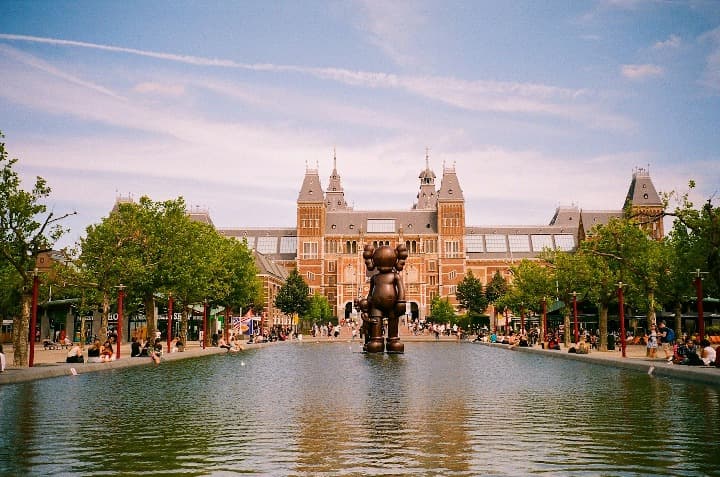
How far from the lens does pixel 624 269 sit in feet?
155

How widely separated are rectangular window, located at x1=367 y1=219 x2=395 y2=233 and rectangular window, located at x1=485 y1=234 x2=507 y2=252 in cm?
2061

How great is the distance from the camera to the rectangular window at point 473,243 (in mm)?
154875

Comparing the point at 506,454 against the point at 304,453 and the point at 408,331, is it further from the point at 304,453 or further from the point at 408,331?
the point at 408,331

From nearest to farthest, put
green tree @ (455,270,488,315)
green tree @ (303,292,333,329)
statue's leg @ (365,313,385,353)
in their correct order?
1. statue's leg @ (365,313,385,353)
2. green tree @ (303,292,333,329)
3. green tree @ (455,270,488,315)

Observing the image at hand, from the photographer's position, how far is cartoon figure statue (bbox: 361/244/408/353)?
36156 mm

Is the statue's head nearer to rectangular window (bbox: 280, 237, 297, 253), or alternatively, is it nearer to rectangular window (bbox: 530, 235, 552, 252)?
rectangular window (bbox: 280, 237, 297, 253)

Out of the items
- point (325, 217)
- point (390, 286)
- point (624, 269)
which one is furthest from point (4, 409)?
point (325, 217)

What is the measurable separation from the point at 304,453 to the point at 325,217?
143871mm

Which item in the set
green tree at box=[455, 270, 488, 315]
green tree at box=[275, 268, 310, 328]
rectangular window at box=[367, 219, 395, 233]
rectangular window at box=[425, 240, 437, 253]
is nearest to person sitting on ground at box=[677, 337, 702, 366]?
green tree at box=[275, 268, 310, 328]

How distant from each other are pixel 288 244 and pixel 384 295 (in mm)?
125180

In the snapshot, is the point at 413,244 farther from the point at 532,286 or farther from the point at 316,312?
the point at 532,286

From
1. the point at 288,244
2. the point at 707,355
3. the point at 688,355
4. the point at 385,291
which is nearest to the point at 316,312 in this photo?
the point at 288,244

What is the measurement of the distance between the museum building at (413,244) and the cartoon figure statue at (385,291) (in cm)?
10710

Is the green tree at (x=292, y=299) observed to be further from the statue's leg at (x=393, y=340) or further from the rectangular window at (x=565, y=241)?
the rectangular window at (x=565, y=241)
